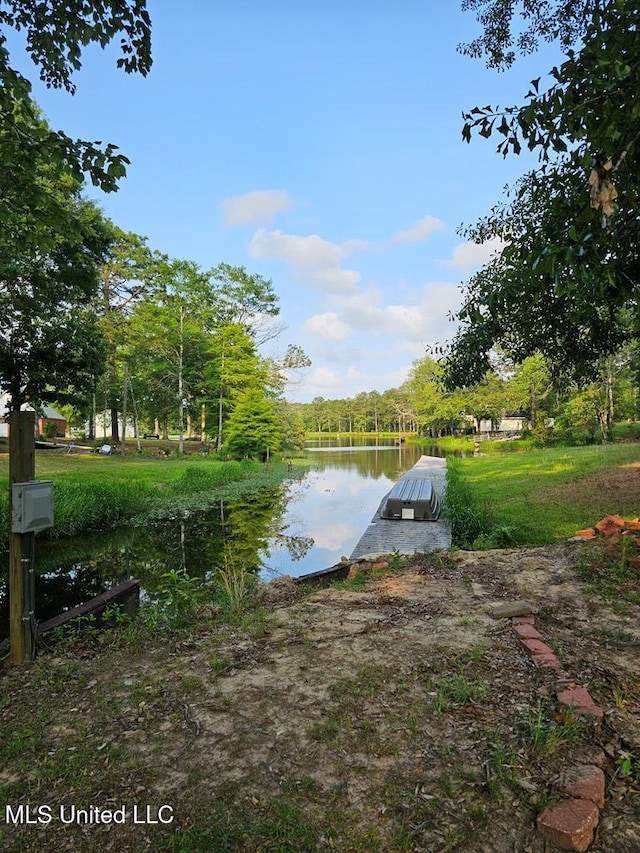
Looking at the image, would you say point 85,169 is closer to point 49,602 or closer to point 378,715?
point 378,715

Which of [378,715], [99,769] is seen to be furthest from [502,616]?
[99,769]

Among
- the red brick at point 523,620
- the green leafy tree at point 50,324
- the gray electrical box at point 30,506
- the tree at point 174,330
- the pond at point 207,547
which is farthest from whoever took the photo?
the tree at point 174,330

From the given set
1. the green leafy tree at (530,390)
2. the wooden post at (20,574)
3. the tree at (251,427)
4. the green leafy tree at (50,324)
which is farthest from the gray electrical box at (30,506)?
the green leafy tree at (530,390)

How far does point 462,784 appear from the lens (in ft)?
5.84

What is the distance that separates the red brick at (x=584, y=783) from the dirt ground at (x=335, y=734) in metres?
0.04

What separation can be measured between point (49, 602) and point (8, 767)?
4.81 m

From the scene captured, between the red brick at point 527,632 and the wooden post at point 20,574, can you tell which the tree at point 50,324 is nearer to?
the wooden post at point 20,574

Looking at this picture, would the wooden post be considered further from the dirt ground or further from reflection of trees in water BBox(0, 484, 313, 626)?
reflection of trees in water BBox(0, 484, 313, 626)

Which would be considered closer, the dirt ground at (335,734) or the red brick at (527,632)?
the dirt ground at (335,734)

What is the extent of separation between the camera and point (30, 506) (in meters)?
3.01

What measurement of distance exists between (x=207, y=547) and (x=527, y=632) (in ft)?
23.1

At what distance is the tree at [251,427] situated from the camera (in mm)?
23984

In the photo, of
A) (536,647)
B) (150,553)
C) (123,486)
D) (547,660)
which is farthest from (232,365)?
(547,660)

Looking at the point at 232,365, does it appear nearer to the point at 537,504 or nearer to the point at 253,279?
the point at 253,279
